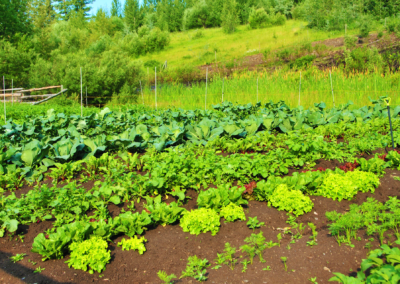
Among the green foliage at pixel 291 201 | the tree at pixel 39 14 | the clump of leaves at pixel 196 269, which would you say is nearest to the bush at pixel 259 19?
the tree at pixel 39 14

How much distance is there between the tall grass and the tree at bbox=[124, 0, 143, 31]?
113 ft

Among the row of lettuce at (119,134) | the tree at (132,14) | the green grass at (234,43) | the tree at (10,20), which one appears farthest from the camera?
the tree at (132,14)

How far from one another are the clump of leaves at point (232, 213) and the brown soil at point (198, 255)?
7 cm

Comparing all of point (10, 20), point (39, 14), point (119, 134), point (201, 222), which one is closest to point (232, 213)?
point (201, 222)

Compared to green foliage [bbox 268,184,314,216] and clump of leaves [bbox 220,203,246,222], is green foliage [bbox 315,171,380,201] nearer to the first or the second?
green foliage [bbox 268,184,314,216]

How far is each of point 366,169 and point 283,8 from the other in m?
40.3

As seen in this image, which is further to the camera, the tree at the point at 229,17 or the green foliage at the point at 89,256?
the tree at the point at 229,17

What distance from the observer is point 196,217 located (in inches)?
118

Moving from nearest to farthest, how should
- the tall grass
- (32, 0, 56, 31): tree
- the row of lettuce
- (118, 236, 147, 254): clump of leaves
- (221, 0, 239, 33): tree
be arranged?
1. (118, 236, 147, 254): clump of leaves
2. the row of lettuce
3. the tall grass
4. (32, 0, 56, 31): tree
5. (221, 0, 239, 33): tree

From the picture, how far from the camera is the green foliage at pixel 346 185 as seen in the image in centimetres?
357

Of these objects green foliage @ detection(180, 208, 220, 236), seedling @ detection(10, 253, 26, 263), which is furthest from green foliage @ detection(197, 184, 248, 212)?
seedling @ detection(10, 253, 26, 263)

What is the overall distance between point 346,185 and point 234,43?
30834 millimetres

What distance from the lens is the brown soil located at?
94.4 inches

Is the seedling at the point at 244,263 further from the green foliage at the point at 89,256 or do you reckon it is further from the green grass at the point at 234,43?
the green grass at the point at 234,43
